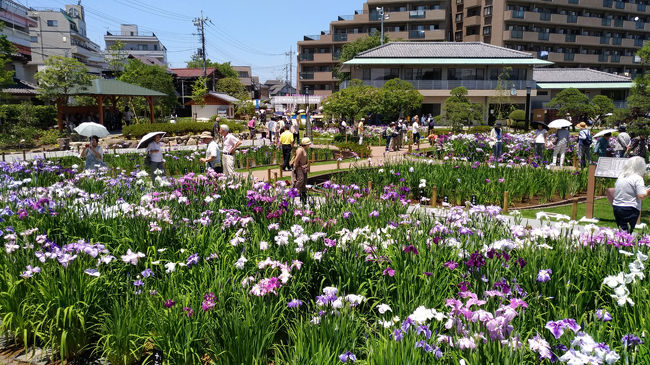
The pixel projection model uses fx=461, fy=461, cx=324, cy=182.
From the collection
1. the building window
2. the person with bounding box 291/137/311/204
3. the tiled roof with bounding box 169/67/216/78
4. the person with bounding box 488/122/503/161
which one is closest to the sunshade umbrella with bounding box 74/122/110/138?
the person with bounding box 291/137/311/204

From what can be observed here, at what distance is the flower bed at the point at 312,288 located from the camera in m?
3.13

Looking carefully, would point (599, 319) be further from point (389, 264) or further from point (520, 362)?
point (389, 264)

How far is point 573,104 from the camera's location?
36.0 metres

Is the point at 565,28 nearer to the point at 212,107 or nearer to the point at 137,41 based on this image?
the point at 212,107

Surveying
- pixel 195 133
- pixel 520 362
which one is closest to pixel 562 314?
pixel 520 362

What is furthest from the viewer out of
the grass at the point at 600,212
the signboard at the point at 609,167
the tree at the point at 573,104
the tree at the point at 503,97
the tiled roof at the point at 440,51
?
the tiled roof at the point at 440,51

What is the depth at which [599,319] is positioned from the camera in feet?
11.2

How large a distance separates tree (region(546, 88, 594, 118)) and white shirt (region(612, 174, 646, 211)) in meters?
32.8

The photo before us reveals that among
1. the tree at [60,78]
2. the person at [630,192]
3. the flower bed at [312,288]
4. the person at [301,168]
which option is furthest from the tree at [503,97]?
the flower bed at [312,288]

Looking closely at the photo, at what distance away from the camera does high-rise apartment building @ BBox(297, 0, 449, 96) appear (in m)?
59.9

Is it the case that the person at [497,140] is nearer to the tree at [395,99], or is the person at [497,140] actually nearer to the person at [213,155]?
the person at [213,155]

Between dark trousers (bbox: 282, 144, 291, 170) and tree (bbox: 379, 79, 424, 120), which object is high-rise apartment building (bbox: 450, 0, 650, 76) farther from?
dark trousers (bbox: 282, 144, 291, 170)

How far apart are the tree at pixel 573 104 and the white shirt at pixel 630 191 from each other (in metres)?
32.8

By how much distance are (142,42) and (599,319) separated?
111m
